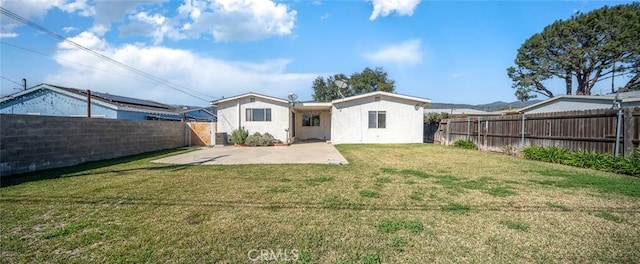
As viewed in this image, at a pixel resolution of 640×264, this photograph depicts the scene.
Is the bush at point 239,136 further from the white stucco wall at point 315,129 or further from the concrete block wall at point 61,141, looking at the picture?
the white stucco wall at point 315,129

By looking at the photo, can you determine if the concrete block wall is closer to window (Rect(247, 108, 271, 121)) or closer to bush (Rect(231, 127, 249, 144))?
bush (Rect(231, 127, 249, 144))

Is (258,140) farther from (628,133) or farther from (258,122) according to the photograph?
(628,133)

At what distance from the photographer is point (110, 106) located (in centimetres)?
1739

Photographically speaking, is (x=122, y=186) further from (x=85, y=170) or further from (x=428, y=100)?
(x=428, y=100)

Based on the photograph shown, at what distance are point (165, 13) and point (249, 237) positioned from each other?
1432cm

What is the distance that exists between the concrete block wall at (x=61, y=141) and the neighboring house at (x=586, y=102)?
2060cm

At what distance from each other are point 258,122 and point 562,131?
13647mm

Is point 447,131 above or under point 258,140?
above

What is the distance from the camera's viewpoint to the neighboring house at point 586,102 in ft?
→ 41.5

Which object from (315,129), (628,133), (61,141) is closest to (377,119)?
(315,129)

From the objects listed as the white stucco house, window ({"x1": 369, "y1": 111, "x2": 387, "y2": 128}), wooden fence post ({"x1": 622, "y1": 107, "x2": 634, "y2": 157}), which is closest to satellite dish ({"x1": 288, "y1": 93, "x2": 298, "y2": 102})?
the white stucco house

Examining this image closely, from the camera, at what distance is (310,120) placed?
2162 centimetres

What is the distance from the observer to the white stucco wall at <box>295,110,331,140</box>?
21.3 meters

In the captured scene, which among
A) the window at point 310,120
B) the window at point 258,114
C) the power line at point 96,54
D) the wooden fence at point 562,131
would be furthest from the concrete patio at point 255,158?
the window at point 310,120
